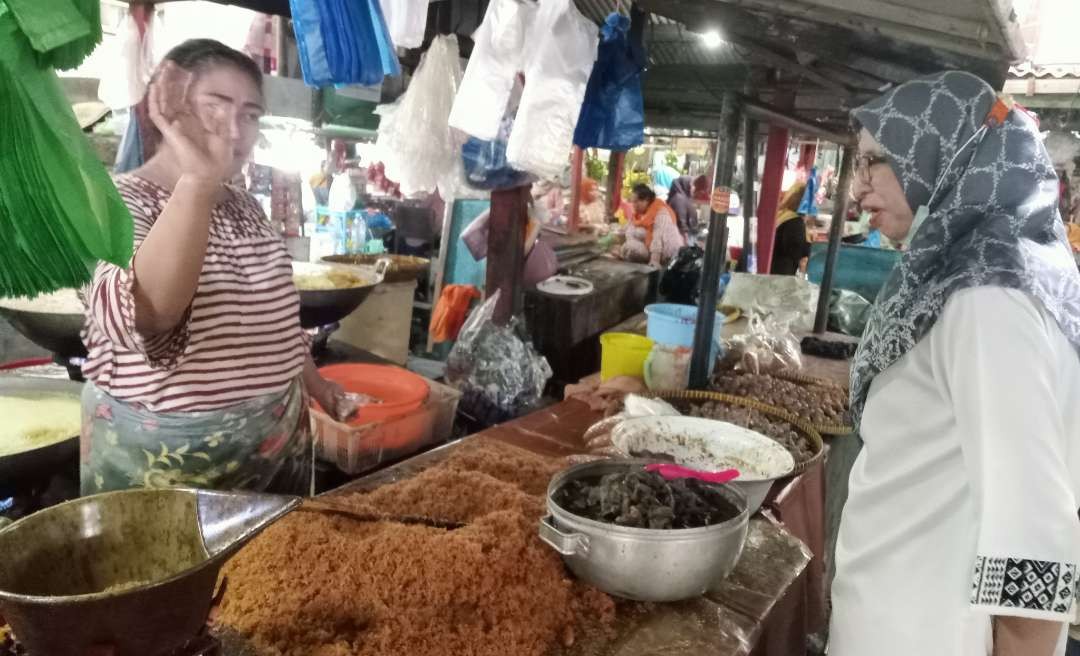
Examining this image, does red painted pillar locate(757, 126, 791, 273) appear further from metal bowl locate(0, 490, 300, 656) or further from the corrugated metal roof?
metal bowl locate(0, 490, 300, 656)

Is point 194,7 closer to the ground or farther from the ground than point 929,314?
farther from the ground

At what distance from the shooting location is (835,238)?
5.04m

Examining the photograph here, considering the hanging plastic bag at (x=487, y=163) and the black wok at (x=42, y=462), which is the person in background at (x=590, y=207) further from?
the black wok at (x=42, y=462)

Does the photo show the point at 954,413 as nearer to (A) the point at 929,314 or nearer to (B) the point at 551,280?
(A) the point at 929,314

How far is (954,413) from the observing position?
1442mm

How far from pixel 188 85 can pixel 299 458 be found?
106 cm

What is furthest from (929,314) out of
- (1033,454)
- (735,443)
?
(735,443)

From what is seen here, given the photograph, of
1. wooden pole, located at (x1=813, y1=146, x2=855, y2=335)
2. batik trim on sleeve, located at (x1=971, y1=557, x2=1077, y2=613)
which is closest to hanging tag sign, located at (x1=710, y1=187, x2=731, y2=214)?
batik trim on sleeve, located at (x1=971, y1=557, x2=1077, y2=613)

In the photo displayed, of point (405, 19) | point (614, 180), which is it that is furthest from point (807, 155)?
point (405, 19)

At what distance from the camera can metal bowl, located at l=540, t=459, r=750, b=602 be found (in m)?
1.40

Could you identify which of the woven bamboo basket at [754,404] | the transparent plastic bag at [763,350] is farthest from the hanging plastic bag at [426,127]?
the transparent plastic bag at [763,350]

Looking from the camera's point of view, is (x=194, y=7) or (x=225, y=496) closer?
(x=225, y=496)

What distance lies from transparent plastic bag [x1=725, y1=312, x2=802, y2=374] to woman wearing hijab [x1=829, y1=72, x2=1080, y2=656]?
69.6 inches

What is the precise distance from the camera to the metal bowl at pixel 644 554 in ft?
4.60
